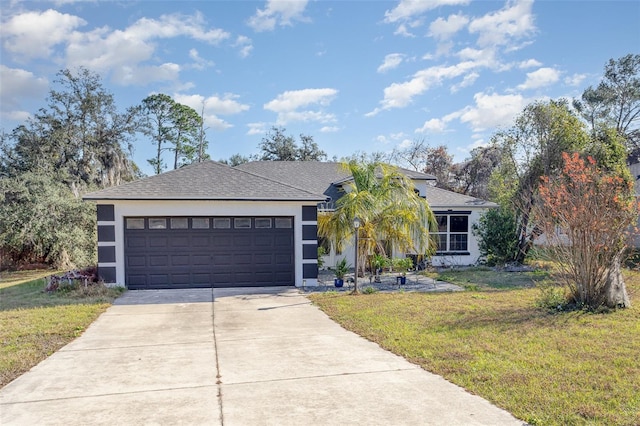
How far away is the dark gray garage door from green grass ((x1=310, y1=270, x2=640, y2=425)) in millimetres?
2730

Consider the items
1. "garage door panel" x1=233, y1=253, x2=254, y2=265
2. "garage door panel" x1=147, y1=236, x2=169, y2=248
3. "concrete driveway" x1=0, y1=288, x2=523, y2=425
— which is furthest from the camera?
"garage door panel" x1=233, y1=253, x2=254, y2=265

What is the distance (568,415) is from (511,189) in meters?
15.9

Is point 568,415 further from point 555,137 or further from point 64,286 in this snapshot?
point 555,137

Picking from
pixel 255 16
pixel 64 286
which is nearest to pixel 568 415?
pixel 64 286

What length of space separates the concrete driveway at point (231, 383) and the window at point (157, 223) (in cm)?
446

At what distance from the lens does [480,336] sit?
6.55 m

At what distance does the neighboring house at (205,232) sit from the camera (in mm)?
11633

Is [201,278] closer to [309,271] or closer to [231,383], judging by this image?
[309,271]

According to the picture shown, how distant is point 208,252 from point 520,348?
8729mm

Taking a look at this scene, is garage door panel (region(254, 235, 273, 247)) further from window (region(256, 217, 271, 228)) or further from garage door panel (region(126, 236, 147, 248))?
garage door panel (region(126, 236, 147, 248))

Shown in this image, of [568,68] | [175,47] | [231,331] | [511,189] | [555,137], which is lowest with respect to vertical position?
[231,331]

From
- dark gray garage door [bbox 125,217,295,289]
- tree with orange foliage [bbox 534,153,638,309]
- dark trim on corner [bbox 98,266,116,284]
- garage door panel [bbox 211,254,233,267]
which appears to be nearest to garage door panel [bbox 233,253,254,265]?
dark gray garage door [bbox 125,217,295,289]

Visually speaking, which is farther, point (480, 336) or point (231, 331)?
point (231, 331)

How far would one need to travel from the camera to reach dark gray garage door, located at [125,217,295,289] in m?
11.9
